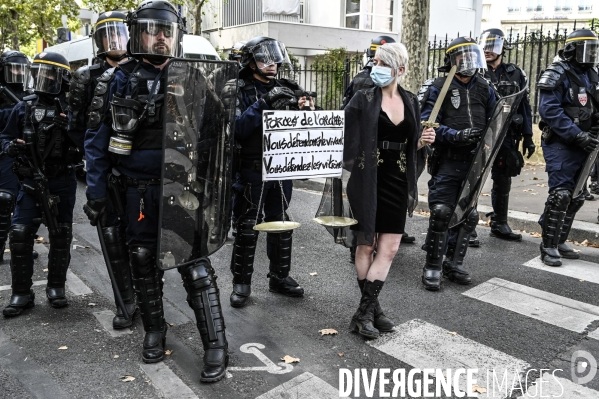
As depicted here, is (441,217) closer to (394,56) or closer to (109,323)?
(394,56)

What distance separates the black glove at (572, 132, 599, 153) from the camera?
224 inches

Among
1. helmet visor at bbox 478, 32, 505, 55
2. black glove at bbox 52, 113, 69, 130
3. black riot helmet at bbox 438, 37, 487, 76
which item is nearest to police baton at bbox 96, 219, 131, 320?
black glove at bbox 52, 113, 69, 130

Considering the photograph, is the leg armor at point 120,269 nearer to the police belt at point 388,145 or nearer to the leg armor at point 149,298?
the leg armor at point 149,298

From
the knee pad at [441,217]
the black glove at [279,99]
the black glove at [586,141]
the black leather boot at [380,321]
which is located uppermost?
the black glove at [279,99]

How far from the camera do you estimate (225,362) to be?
12.0 feet

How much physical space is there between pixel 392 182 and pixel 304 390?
1555mm

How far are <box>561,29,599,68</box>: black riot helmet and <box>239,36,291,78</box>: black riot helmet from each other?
10.1 ft

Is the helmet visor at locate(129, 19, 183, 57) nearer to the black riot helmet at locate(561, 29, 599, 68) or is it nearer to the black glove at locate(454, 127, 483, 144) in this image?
the black glove at locate(454, 127, 483, 144)

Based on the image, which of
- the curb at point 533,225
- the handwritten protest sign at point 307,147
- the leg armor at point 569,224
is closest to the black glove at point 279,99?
the handwritten protest sign at point 307,147

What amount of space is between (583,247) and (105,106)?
5566mm

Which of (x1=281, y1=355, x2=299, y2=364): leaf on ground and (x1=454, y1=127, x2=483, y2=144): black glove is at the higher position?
(x1=454, y1=127, x2=483, y2=144): black glove

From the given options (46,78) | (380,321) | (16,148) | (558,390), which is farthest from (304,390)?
(46,78)

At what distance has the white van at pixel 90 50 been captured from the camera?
40.7 feet

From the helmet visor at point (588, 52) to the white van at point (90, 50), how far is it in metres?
7.32
